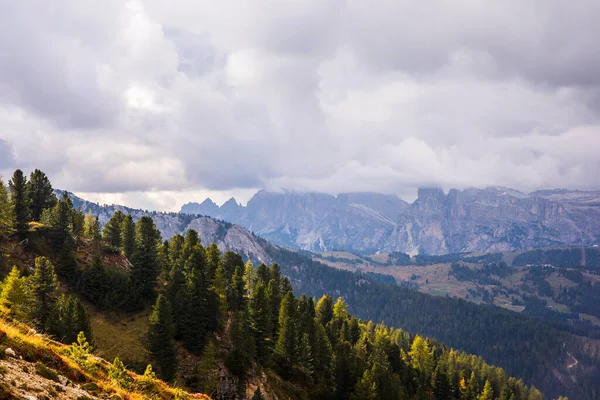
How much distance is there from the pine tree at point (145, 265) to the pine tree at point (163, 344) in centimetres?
2162

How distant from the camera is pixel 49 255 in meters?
86.3

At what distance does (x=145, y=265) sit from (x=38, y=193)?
4413 cm

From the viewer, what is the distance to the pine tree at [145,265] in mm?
87500

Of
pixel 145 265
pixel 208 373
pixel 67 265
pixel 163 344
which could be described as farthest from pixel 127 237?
pixel 208 373

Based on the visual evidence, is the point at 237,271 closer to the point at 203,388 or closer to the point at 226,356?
the point at 226,356

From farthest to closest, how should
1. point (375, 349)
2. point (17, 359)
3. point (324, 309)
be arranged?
point (324, 309) → point (375, 349) → point (17, 359)

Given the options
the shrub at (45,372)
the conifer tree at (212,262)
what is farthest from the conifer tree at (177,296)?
the shrub at (45,372)

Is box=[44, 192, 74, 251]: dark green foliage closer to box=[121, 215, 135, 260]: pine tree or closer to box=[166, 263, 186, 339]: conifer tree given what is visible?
box=[121, 215, 135, 260]: pine tree

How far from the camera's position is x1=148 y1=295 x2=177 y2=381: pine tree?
6378 centimetres

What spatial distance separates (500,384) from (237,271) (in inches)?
6335

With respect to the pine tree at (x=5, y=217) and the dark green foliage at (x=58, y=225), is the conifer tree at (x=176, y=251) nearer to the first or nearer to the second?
the dark green foliage at (x=58, y=225)

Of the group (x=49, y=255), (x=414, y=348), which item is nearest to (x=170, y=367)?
(x=49, y=255)

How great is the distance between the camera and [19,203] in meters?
89.1

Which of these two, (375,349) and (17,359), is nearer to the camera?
(17,359)
